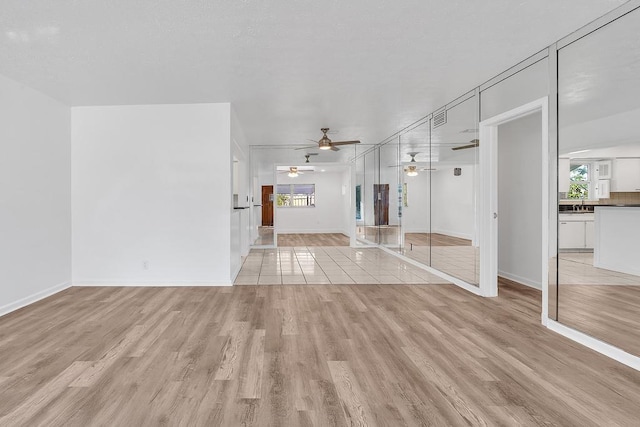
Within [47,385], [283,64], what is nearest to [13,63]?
[283,64]

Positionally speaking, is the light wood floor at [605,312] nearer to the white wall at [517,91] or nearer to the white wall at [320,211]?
the white wall at [517,91]

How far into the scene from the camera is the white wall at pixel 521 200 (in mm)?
4535

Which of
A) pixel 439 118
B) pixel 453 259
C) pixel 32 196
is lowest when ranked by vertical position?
pixel 453 259

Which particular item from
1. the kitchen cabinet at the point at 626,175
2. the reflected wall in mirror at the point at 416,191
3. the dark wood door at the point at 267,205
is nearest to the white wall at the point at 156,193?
the reflected wall in mirror at the point at 416,191

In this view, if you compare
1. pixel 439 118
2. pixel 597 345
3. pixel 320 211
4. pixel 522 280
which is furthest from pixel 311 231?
pixel 597 345

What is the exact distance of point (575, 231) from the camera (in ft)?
11.5

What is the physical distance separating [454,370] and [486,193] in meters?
2.52

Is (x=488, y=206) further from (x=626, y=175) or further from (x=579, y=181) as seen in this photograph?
(x=626, y=175)

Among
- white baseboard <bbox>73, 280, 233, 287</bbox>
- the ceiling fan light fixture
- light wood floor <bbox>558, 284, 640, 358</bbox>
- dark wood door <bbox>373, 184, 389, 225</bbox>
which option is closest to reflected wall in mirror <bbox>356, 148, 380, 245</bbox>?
dark wood door <bbox>373, 184, 389, 225</bbox>

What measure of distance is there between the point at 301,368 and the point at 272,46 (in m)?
2.60

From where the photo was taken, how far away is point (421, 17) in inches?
100.0

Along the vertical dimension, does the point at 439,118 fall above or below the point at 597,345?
above

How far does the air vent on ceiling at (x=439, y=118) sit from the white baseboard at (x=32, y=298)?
569 centimetres

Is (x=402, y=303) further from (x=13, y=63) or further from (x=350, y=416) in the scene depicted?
(x=13, y=63)
